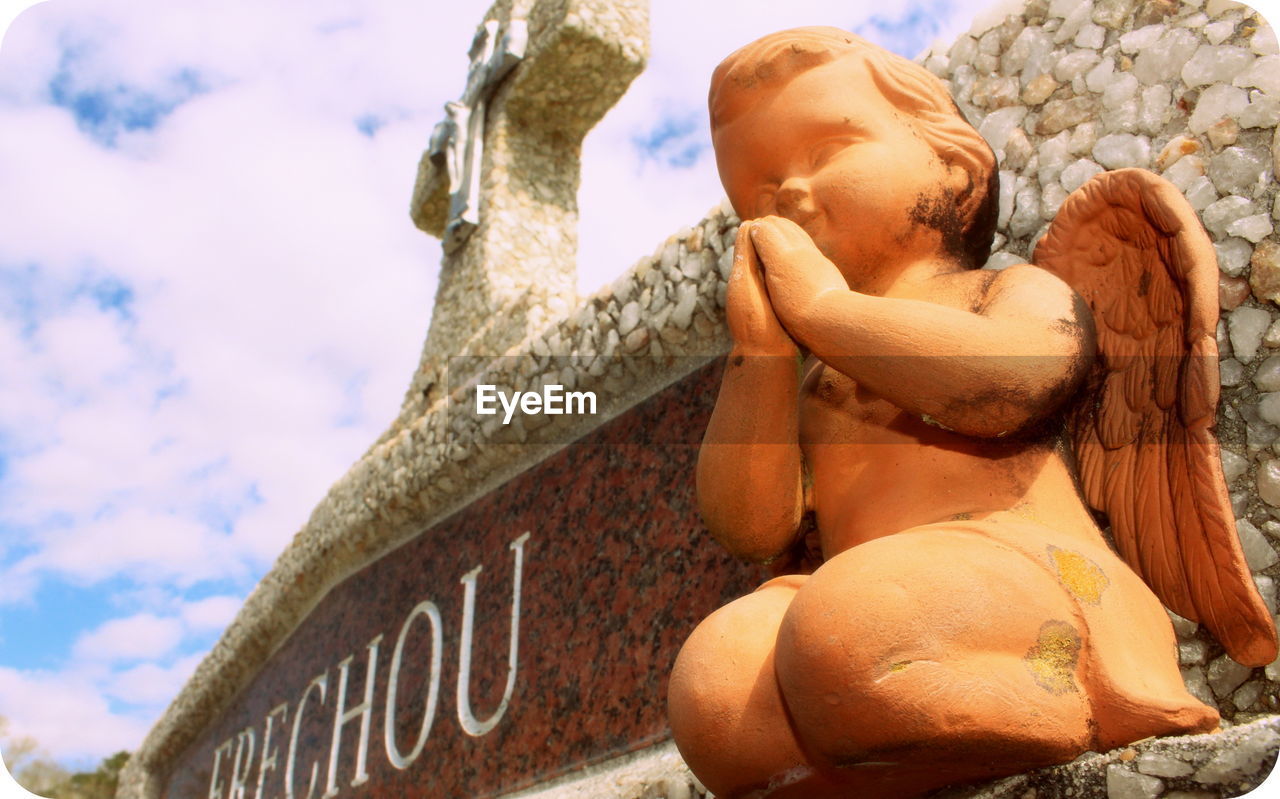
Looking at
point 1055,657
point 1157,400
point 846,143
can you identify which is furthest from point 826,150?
point 1055,657

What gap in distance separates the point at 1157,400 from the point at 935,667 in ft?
2.28

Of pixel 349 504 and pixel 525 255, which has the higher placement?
pixel 525 255

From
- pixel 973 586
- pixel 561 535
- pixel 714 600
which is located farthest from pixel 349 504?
pixel 973 586

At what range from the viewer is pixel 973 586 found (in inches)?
55.6

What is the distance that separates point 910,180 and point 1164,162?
0.70 metres

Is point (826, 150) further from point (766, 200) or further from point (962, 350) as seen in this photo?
point (962, 350)

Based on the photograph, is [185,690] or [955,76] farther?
[185,690]

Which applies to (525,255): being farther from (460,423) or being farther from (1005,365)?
(1005,365)

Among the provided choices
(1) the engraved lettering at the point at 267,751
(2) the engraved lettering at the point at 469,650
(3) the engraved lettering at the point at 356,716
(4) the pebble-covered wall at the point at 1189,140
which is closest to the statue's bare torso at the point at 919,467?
(4) the pebble-covered wall at the point at 1189,140

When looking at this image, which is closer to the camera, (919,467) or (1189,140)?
(919,467)

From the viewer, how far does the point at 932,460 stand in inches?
69.0

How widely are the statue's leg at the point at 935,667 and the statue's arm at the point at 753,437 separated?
388 mm

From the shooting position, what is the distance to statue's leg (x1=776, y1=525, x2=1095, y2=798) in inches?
52.9

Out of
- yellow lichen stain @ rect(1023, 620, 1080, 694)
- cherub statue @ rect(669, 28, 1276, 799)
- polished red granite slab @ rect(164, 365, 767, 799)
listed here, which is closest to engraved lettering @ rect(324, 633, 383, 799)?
polished red granite slab @ rect(164, 365, 767, 799)
